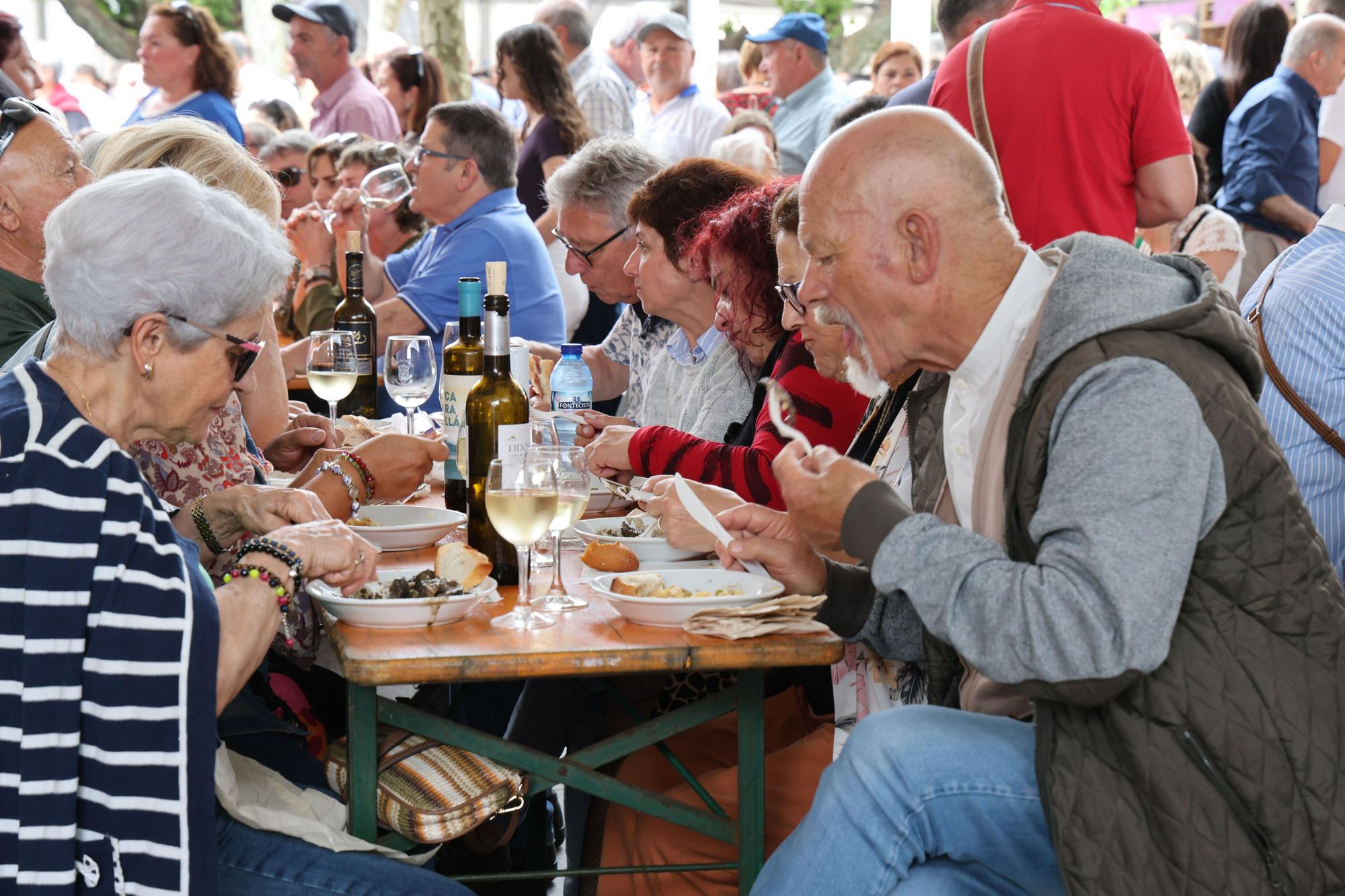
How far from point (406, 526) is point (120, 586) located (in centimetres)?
80

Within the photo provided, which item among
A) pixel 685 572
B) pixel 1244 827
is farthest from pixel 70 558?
pixel 1244 827

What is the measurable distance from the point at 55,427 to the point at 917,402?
1.14 metres

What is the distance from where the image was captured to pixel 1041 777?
1471mm

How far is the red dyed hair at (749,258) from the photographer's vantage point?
106 inches

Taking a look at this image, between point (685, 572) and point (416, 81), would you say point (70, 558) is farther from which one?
point (416, 81)

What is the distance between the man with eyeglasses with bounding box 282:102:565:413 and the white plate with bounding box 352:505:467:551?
2.17 metres

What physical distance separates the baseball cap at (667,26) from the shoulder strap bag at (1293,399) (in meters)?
4.89

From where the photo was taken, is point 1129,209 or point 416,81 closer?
point 1129,209

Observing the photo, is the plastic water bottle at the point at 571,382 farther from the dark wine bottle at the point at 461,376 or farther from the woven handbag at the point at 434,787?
the woven handbag at the point at 434,787

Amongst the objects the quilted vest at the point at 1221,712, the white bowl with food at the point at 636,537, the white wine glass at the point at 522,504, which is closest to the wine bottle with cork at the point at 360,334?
the white bowl with food at the point at 636,537

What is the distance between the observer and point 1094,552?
1367mm

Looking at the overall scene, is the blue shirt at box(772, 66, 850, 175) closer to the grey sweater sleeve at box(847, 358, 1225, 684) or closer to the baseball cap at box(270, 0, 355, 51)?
the baseball cap at box(270, 0, 355, 51)

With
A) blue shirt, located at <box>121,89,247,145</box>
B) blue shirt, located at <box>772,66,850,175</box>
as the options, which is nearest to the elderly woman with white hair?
blue shirt, located at <box>121,89,247,145</box>

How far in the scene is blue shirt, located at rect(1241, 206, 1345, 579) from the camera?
236 cm
